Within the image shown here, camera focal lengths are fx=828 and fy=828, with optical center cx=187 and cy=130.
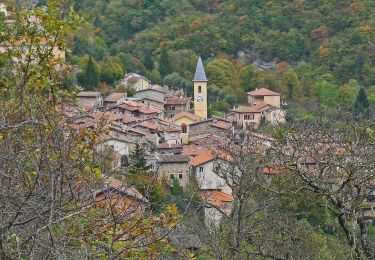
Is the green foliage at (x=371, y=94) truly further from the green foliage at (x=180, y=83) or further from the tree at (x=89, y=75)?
the tree at (x=89, y=75)

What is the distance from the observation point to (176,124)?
33.5 m

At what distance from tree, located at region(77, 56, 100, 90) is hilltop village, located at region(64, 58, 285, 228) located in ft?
4.29

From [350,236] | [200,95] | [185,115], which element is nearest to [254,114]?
[200,95]

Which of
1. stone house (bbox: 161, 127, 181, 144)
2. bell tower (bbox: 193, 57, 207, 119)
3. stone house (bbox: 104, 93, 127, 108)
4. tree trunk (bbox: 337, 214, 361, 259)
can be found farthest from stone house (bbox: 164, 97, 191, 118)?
tree trunk (bbox: 337, 214, 361, 259)

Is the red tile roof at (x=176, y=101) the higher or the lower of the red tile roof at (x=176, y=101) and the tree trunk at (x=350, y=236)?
the higher

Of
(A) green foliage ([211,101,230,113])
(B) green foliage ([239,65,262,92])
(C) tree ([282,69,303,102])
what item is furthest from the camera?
(C) tree ([282,69,303,102])

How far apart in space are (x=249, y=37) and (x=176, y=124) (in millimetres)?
21591

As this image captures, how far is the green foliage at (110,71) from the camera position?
38.8 meters

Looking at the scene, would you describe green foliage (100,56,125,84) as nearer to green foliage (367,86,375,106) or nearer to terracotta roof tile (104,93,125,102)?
terracotta roof tile (104,93,125,102)

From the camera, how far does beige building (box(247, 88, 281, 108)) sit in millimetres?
41594

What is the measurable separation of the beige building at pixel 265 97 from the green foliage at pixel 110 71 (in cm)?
692

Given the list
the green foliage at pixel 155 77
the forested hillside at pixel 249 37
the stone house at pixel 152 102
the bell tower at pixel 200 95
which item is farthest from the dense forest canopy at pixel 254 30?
the stone house at pixel 152 102

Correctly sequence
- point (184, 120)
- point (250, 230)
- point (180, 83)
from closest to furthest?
point (250, 230), point (184, 120), point (180, 83)

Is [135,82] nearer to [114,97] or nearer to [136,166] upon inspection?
[114,97]
